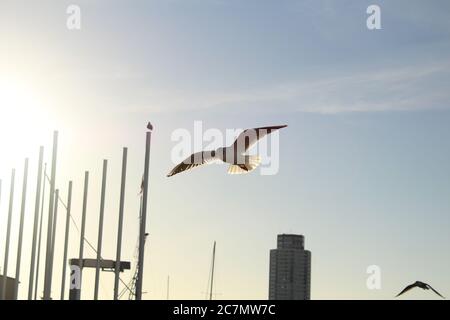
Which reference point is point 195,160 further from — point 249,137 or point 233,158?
point 249,137

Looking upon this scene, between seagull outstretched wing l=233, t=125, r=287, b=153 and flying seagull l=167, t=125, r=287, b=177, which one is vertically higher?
seagull outstretched wing l=233, t=125, r=287, b=153

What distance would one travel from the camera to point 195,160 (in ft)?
145

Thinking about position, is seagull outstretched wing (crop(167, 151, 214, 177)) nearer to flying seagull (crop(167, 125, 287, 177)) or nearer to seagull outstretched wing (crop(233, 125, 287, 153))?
flying seagull (crop(167, 125, 287, 177))

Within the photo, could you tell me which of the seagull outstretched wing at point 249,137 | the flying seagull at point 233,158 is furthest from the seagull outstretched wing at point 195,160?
the seagull outstretched wing at point 249,137

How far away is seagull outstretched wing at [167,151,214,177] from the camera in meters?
43.8

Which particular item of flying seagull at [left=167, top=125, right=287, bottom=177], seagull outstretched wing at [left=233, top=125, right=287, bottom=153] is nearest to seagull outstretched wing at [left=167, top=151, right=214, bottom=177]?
flying seagull at [left=167, top=125, right=287, bottom=177]

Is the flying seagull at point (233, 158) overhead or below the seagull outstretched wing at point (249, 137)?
below

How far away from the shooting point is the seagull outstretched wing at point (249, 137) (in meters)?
41.6

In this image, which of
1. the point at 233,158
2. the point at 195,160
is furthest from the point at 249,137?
the point at 195,160

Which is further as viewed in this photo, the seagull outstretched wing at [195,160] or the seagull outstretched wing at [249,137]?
the seagull outstretched wing at [195,160]

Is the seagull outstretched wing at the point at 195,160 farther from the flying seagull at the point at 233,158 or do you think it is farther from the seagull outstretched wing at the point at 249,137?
the seagull outstretched wing at the point at 249,137

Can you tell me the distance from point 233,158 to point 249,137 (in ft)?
5.86
